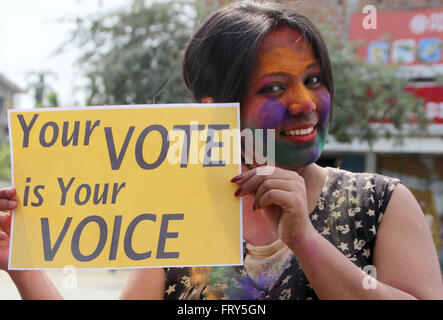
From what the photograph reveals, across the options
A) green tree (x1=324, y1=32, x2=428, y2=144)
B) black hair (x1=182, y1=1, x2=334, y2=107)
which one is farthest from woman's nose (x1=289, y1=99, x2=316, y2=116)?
green tree (x1=324, y1=32, x2=428, y2=144)

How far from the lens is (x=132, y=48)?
7680 millimetres

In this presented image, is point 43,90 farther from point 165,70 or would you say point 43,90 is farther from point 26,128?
point 26,128

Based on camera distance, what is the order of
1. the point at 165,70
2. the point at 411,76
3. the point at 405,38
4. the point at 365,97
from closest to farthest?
the point at 165,70 < the point at 365,97 < the point at 411,76 < the point at 405,38

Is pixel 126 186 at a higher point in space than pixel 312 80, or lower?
lower

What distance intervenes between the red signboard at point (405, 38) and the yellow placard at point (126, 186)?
Result: 780 centimetres

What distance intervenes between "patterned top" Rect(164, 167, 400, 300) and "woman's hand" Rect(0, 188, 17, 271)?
0.39 metres

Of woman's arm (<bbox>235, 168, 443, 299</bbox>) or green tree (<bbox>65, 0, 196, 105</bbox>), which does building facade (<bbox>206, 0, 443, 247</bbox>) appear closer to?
green tree (<bbox>65, 0, 196, 105</bbox>)

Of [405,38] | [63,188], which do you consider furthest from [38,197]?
[405,38]

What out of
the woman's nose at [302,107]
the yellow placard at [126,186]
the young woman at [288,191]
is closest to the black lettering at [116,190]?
the yellow placard at [126,186]

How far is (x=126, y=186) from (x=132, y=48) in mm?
6596

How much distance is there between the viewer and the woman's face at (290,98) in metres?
1.32

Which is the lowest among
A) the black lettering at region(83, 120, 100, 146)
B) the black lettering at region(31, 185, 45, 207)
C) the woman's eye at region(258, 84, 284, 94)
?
the black lettering at region(31, 185, 45, 207)

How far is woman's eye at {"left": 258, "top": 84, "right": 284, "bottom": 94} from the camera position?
1337 millimetres

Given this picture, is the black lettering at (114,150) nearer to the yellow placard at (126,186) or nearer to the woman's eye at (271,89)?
the yellow placard at (126,186)
